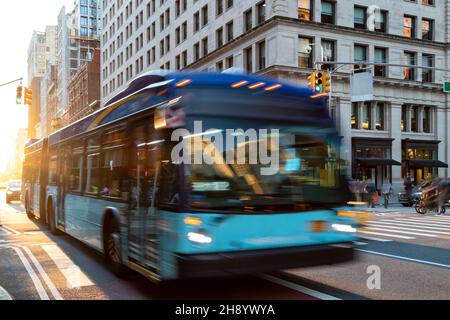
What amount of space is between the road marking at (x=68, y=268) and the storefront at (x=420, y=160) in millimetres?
35421

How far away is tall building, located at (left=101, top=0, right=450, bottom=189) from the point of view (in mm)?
36906

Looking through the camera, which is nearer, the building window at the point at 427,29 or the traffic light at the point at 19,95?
the traffic light at the point at 19,95

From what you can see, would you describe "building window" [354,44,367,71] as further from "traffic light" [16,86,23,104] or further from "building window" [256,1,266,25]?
"traffic light" [16,86,23,104]

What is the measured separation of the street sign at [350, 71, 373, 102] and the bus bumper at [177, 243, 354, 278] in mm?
15690

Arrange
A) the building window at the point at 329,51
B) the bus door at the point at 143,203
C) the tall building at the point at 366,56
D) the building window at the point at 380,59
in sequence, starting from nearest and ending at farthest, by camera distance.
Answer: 1. the bus door at the point at 143,203
2. the tall building at the point at 366,56
3. the building window at the point at 329,51
4. the building window at the point at 380,59

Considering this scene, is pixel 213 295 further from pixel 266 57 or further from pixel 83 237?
pixel 266 57

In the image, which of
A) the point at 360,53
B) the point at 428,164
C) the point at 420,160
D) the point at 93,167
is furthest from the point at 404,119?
the point at 93,167

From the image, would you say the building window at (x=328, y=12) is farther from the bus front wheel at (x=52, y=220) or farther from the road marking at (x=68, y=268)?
the road marking at (x=68, y=268)

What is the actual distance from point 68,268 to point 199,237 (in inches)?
159

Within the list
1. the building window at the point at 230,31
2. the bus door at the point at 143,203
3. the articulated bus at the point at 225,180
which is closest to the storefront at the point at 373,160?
the building window at the point at 230,31

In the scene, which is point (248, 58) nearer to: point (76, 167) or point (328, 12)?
point (328, 12)

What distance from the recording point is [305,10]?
37500 mm

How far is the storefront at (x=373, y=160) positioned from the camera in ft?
126

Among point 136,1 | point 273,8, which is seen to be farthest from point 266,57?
point 136,1
